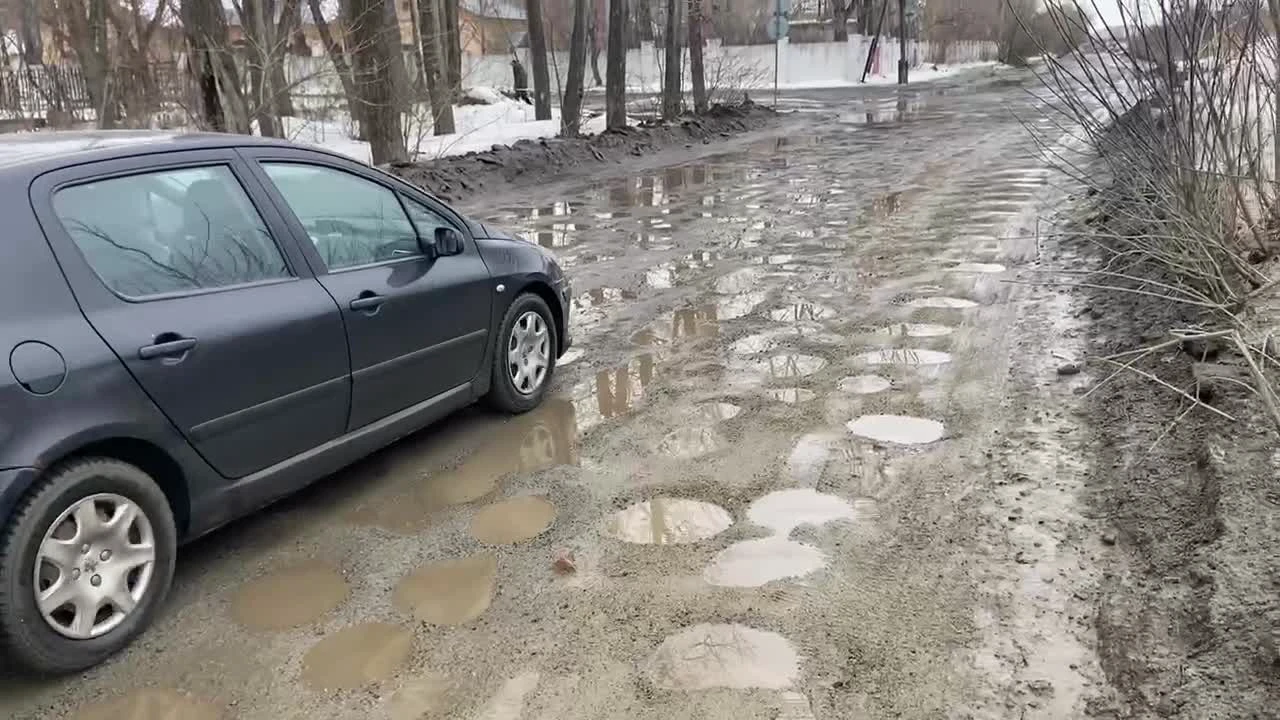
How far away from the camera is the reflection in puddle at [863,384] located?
5.64 m

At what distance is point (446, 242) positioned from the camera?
4.84 m

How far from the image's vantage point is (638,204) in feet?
43.8

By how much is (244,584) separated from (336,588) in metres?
0.38

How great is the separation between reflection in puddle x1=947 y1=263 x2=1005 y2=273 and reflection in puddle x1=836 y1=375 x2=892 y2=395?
307 centimetres

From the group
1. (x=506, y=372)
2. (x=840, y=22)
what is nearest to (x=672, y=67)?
(x=506, y=372)

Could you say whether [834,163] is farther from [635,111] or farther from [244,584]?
[244,584]

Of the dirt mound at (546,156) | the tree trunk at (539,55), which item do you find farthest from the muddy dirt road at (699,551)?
the tree trunk at (539,55)

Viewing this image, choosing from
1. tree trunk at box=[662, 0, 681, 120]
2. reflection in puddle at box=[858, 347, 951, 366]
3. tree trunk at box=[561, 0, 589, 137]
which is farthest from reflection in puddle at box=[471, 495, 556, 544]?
tree trunk at box=[662, 0, 681, 120]

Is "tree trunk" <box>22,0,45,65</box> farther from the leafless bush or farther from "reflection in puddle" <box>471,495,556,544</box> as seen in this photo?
the leafless bush

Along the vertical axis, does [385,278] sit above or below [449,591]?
above

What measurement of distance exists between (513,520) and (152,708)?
1.60 m

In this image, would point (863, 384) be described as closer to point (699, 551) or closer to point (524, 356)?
point (524, 356)

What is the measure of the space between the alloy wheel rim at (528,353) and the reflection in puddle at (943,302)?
10.4ft

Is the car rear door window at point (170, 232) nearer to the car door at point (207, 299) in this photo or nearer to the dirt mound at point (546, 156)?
the car door at point (207, 299)
